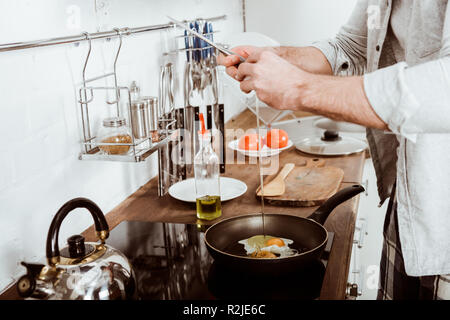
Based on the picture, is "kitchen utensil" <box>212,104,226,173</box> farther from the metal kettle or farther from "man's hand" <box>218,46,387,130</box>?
the metal kettle

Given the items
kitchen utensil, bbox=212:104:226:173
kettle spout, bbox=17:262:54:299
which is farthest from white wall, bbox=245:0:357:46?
kettle spout, bbox=17:262:54:299

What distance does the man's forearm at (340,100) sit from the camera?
91cm

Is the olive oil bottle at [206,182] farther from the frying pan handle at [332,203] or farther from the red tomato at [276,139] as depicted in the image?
the red tomato at [276,139]

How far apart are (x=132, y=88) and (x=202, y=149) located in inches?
10.5

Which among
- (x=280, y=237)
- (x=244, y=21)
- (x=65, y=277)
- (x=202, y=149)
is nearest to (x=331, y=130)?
(x=202, y=149)

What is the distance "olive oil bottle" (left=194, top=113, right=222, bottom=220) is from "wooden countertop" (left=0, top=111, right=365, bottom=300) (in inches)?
1.5

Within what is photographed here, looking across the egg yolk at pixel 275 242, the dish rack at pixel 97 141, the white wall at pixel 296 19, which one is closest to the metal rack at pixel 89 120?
the dish rack at pixel 97 141

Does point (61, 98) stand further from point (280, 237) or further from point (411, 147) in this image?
point (411, 147)

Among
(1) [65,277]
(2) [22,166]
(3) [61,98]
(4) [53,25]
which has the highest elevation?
(4) [53,25]

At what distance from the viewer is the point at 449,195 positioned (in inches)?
41.5

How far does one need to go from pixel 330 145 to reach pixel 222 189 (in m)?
0.64

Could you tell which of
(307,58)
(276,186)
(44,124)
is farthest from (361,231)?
(44,124)

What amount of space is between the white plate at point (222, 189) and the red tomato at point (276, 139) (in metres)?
0.39

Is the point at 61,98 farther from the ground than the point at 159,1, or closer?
closer
